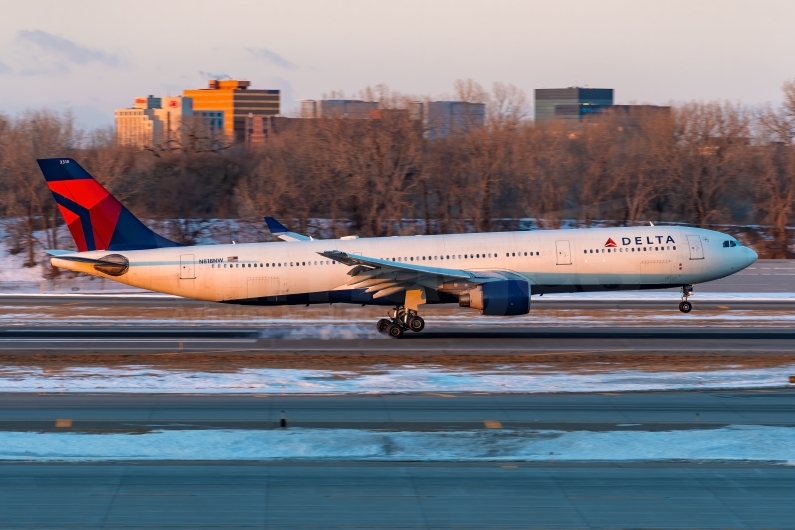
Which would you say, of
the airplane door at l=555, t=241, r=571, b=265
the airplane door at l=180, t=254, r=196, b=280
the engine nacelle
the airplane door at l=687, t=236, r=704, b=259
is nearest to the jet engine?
the airplane door at l=180, t=254, r=196, b=280

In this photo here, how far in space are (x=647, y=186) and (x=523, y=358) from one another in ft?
145

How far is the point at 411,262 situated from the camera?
30812 millimetres

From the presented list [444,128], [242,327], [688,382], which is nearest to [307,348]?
[242,327]

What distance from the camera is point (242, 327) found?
33.1m

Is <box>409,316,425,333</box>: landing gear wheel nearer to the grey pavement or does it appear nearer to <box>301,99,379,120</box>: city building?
the grey pavement

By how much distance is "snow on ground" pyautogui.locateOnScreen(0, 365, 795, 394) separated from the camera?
69.6 ft

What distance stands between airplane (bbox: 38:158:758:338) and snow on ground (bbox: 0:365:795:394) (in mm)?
6507

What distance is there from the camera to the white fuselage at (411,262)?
30.5 metres

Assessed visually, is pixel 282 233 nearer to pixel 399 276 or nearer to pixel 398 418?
pixel 399 276

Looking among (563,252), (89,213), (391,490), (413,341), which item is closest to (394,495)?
(391,490)

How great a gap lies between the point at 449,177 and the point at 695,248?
115ft

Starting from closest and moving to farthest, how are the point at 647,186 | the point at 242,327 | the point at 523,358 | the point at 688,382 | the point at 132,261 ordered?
the point at 688,382
the point at 523,358
the point at 132,261
the point at 242,327
the point at 647,186

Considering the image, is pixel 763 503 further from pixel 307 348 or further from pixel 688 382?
pixel 307 348

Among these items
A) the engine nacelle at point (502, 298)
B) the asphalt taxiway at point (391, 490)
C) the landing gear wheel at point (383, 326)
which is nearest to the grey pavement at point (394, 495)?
the asphalt taxiway at point (391, 490)
